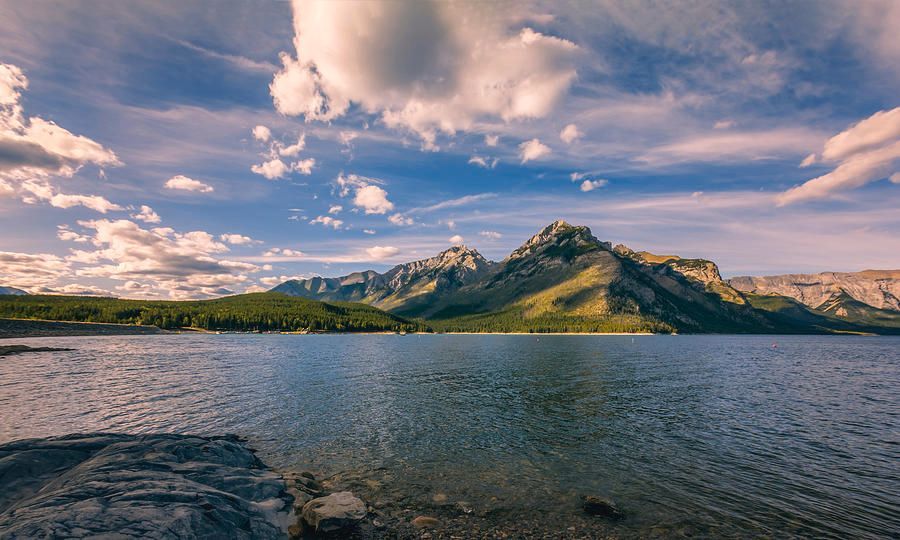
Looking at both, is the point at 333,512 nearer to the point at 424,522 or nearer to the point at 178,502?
the point at 424,522

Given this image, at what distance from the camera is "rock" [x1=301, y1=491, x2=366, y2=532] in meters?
20.2

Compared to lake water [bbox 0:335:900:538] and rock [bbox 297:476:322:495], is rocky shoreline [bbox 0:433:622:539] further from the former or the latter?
lake water [bbox 0:335:900:538]

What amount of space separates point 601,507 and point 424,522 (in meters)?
10.7

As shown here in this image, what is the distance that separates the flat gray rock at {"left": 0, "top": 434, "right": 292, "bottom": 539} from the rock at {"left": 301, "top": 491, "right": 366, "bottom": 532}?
146 centimetres

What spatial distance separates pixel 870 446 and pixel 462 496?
3989cm

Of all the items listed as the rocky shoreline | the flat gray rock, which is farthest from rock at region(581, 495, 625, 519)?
the flat gray rock

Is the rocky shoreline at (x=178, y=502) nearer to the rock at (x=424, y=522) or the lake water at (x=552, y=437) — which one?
the rock at (x=424, y=522)

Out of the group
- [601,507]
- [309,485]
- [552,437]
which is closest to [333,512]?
[309,485]

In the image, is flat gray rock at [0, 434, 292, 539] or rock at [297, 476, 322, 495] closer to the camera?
flat gray rock at [0, 434, 292, 539]

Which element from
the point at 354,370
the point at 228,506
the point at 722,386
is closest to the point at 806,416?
the point at 722,386

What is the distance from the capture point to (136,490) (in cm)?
1902

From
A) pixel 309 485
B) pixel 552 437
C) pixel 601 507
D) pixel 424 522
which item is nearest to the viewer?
pixel 424 522

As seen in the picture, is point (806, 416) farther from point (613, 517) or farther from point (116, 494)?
point (116, 494)

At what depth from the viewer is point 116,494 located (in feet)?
59.8
